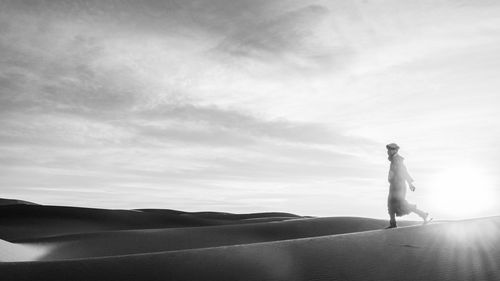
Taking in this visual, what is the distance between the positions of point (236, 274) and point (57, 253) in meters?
7.62

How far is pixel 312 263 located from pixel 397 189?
391 cm

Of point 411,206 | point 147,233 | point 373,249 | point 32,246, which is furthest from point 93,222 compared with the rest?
point 373,249

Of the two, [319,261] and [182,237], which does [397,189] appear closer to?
[319,261]

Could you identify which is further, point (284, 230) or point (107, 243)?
point (284, 230)

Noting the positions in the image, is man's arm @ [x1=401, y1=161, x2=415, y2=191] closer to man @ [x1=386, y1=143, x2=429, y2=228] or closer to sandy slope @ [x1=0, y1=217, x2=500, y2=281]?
man @ [x1=386, y1=143, x2=429, y2=228]

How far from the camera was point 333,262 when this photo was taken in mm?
5121

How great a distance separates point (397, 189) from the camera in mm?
8352

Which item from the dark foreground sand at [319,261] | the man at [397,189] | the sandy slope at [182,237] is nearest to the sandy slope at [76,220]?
the sandy slope at [182,237]

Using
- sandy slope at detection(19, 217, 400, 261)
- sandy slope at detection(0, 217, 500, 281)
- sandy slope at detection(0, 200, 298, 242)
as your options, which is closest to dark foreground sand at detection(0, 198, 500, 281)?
sandy slope at detection(0, 217, 500, 281)

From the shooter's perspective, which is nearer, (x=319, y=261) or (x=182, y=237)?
(x=319, y=261)

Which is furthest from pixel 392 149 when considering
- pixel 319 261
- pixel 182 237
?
pixel 182 237

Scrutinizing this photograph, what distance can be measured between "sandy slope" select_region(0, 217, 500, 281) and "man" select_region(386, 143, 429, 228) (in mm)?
2026

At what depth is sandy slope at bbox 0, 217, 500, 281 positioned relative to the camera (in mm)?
4664

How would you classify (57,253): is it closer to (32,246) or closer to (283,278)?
(32,246)
